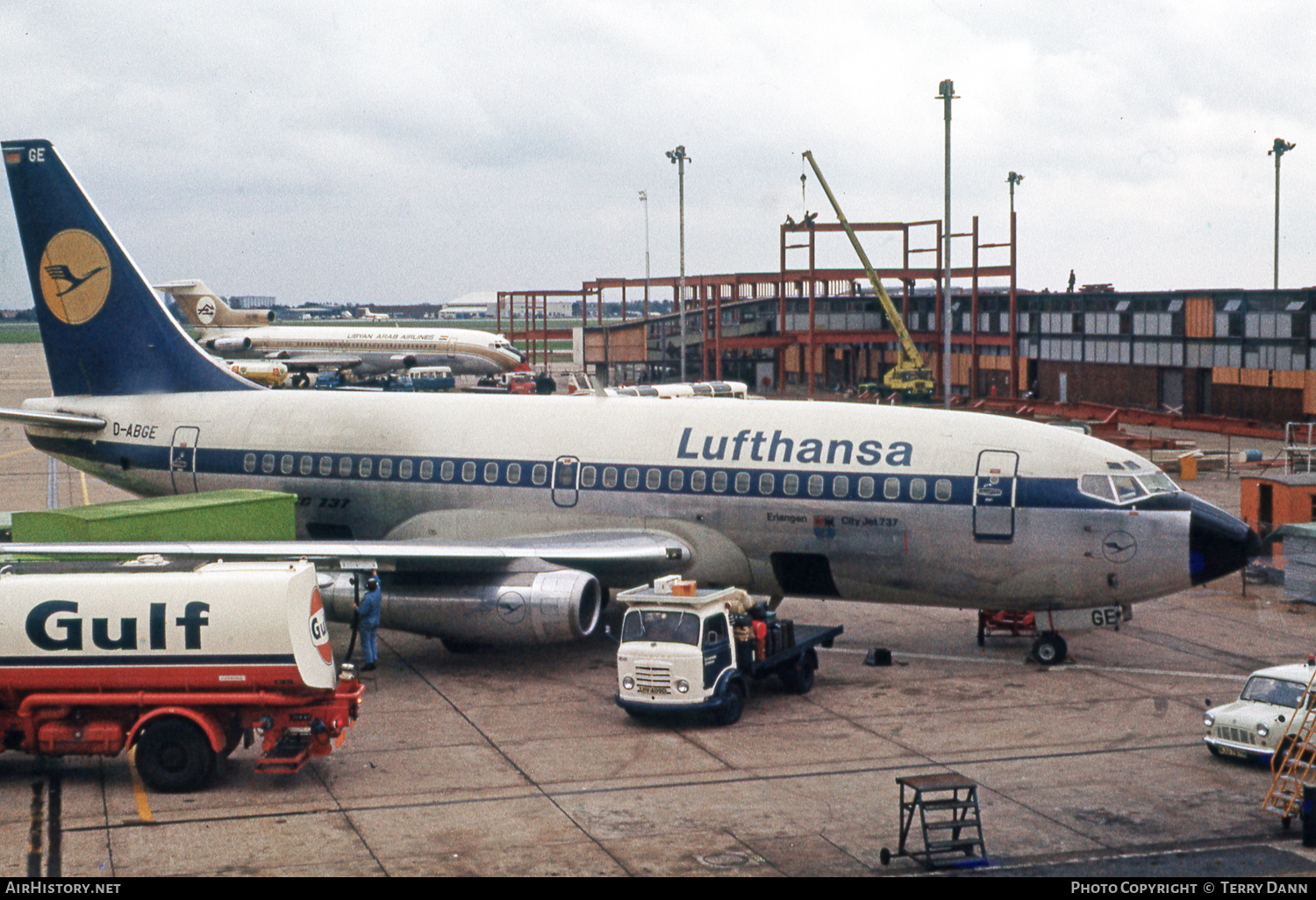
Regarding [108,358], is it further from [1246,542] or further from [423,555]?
[1246,542]

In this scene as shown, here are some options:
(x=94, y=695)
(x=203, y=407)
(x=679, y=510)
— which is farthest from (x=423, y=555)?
(x=203, y=407)

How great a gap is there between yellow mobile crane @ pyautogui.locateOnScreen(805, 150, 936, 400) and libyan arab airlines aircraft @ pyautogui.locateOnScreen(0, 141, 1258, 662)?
2488 inches

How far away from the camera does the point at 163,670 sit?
1864cm

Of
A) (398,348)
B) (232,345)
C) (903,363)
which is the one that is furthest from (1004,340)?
(232,345)

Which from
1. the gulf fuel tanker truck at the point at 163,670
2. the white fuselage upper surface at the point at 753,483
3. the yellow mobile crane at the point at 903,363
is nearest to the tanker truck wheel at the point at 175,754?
the gulf fuel tanker truck at the point at 163,670

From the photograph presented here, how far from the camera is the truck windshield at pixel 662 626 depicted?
72.5ft

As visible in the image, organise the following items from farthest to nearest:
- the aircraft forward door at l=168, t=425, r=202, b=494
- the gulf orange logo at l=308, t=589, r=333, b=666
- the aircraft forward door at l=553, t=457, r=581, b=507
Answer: the aircraft forward door at l=168, t=425, r=202, b=494, the aircraft forward door at l=553, t=457, r=581, b=507, the gulf orange logo at l=308, t=589, r=333, b=666

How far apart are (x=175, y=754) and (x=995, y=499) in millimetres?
14792

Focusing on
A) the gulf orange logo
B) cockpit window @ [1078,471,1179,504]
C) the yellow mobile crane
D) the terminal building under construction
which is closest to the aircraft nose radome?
cockpit window @ [1078,471,1179,504]

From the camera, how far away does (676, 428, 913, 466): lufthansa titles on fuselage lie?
26.0 m

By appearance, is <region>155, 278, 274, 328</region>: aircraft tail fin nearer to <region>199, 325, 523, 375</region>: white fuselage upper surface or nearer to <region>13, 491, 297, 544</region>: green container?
<region>199, 325, 523, 375</region>: white fuselage upper surface

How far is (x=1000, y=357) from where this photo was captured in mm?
92188

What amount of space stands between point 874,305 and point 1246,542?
76498mm

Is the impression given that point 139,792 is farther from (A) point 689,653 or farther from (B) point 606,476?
(B) point 606,476
